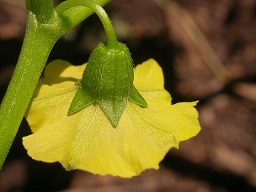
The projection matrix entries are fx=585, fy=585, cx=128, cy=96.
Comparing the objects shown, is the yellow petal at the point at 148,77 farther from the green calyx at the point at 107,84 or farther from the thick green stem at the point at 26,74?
the thick green stem at the point at 26,74

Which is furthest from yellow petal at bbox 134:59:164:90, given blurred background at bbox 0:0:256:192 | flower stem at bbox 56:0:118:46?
blurred background at bbox 0:0:256:192

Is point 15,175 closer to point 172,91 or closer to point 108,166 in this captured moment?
A: point 172,91

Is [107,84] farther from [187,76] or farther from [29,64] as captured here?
[187,76]

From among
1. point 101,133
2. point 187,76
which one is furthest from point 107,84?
point 187,76

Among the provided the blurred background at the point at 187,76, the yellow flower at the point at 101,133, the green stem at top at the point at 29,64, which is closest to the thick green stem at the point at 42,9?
the green stem at top at the point at 29,64

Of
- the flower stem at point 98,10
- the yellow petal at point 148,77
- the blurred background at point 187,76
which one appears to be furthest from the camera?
the blurred background at point 187,76

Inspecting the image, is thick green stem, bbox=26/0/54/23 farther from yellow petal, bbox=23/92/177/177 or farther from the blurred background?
the blurred background

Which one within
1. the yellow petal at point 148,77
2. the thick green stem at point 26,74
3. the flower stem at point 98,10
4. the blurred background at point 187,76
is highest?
the flower stem at point 98,10
